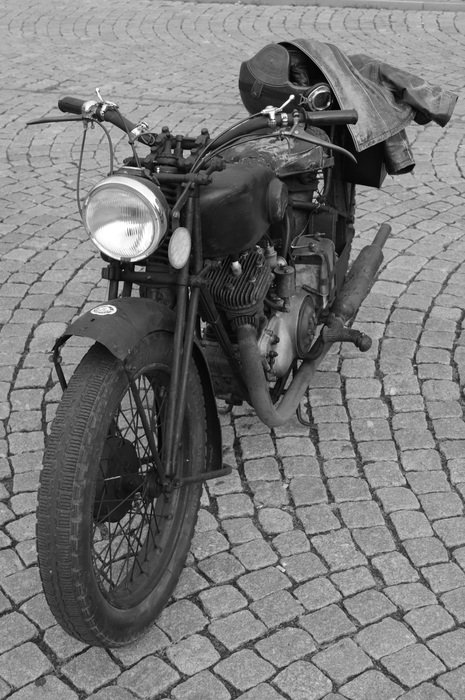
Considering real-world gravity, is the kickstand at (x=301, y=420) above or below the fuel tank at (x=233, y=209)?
below

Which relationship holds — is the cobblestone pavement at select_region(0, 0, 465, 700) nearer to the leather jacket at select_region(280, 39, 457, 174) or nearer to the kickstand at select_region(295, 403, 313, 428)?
the kickstand at select_region(295, 403, 313, 428)

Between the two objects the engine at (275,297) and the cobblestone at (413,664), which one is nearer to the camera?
the cobblestone at (413,664)

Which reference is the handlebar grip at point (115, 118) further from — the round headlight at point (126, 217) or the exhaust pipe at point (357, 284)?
the exhaust pipe at point (357, 284)

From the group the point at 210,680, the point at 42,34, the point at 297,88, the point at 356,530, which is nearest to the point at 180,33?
the point at 42,34

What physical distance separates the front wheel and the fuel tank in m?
0.39

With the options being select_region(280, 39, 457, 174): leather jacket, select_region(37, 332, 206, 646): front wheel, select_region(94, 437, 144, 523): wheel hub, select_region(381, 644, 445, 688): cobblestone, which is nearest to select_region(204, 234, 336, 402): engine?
select_region(37, 332, 206, 646): front wheel

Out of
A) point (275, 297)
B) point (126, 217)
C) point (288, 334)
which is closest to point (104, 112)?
point (126, 217)

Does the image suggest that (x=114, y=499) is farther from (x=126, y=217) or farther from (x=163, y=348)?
(x=126, y=217)

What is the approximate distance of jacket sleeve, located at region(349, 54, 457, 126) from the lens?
448 centimetres

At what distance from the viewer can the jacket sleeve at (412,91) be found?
4484 millimetres

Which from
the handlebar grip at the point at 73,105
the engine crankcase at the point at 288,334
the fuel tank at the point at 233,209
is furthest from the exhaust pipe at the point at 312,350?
the handlebar grip at the point at 73,105

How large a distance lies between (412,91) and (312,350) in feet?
4.43

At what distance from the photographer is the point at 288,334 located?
3.87 m

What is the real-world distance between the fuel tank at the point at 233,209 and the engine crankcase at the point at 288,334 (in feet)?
1.77
